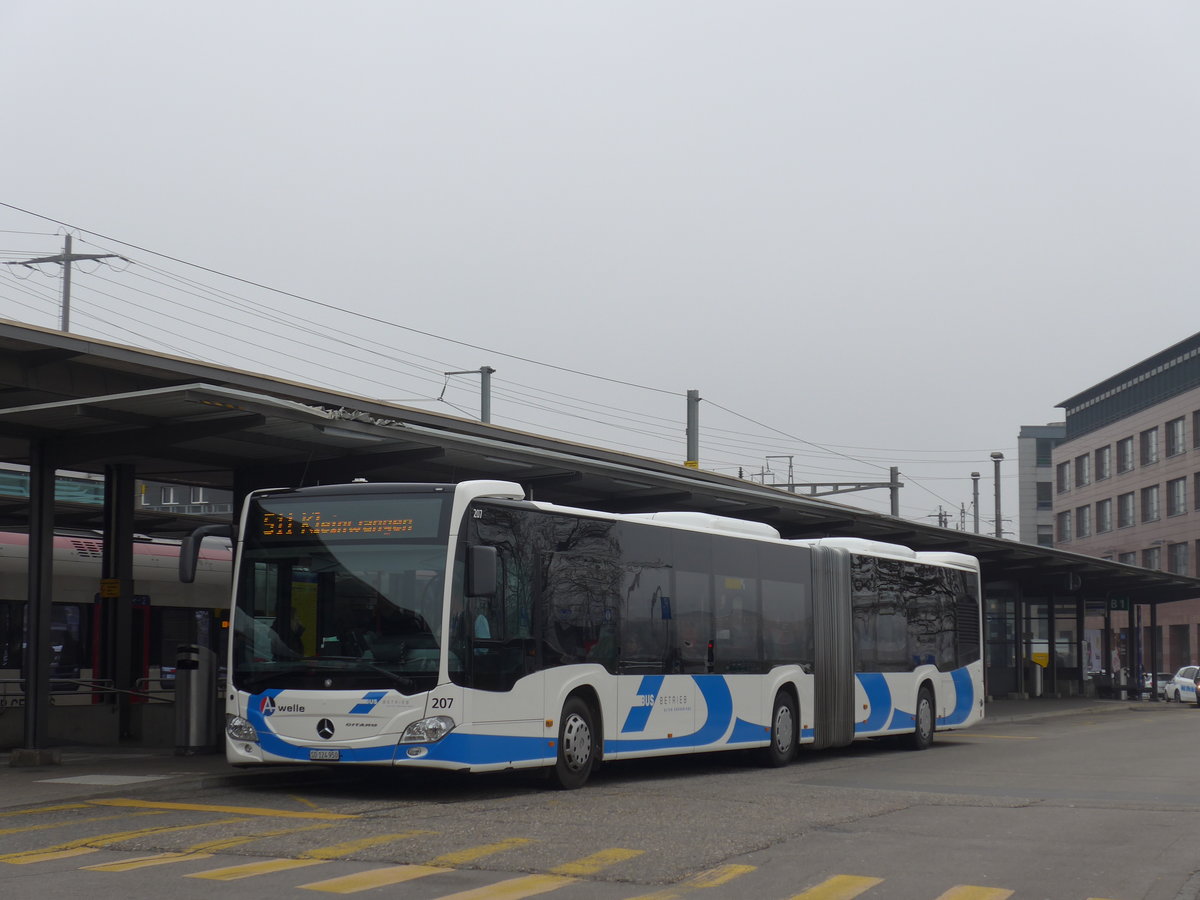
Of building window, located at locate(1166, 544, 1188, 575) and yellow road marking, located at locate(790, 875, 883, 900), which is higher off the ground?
building window, located at locate(1166, 544, 1188, 575)

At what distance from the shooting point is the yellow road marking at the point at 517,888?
827 centimetres

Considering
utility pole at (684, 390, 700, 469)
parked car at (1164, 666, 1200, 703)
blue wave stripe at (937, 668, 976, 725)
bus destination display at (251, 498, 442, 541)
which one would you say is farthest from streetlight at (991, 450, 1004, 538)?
bus destination display at (251, 498, 442, 541)

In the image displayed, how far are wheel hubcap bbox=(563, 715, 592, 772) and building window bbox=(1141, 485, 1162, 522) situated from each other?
242ft

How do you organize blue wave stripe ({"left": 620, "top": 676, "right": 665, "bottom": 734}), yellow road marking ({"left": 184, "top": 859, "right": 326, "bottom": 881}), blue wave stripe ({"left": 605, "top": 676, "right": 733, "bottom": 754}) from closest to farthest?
yellow road marking ({"left": 184, "top": 859, "right": 326, "bottom": 881}) < blue wave stripe ({"left": 620, "top": 676, "right": 665, "bottom": 734}) < blue wave stripe ({"left": 605, "top": 676, "right": 733, "bottom": 754})

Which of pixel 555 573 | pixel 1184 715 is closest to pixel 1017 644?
pixel 1184 715

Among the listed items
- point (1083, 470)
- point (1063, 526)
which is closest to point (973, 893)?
point (1083, 470)

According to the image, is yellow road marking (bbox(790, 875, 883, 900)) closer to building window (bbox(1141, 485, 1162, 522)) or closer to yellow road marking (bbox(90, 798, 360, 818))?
yellow road marking (bbox(90, 798, 360, 818))

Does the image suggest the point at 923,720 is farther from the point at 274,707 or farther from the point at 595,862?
the point at 595,862

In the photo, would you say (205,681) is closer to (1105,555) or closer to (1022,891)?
(1022,891)

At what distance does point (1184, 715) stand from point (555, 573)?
29806mm

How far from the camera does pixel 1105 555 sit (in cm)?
8981

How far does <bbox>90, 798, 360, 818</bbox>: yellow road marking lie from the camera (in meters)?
12.3

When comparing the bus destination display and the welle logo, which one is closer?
the welle logo

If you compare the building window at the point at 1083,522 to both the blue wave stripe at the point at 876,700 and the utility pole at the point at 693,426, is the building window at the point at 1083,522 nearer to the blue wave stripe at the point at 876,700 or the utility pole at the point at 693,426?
the utility pole at the point at 693,426
